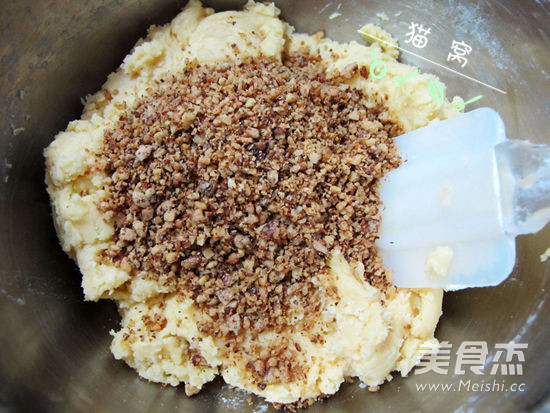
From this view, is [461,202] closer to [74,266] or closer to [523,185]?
[523,185]

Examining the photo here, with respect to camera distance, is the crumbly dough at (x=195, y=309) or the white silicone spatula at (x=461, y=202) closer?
the white silicone spatula at (x=461, y=202)

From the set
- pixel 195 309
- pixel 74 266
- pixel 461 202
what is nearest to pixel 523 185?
pixel 461 202

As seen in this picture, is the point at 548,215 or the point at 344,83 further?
the point at 344,83

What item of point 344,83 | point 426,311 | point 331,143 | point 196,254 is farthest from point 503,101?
point 196,254

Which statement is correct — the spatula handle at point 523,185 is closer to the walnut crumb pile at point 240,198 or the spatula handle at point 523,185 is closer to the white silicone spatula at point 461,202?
the white silicone spatula at point 461,202

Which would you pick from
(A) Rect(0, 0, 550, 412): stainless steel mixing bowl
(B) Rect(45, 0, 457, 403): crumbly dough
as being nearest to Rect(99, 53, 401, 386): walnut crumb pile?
(B) Rect(45, 0, 457, 403): crumbly dough

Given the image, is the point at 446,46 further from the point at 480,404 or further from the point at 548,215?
the point at 480,404

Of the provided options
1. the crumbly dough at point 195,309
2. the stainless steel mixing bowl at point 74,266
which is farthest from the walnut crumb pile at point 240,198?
the stainless steel mixing bowl at point 74,266
